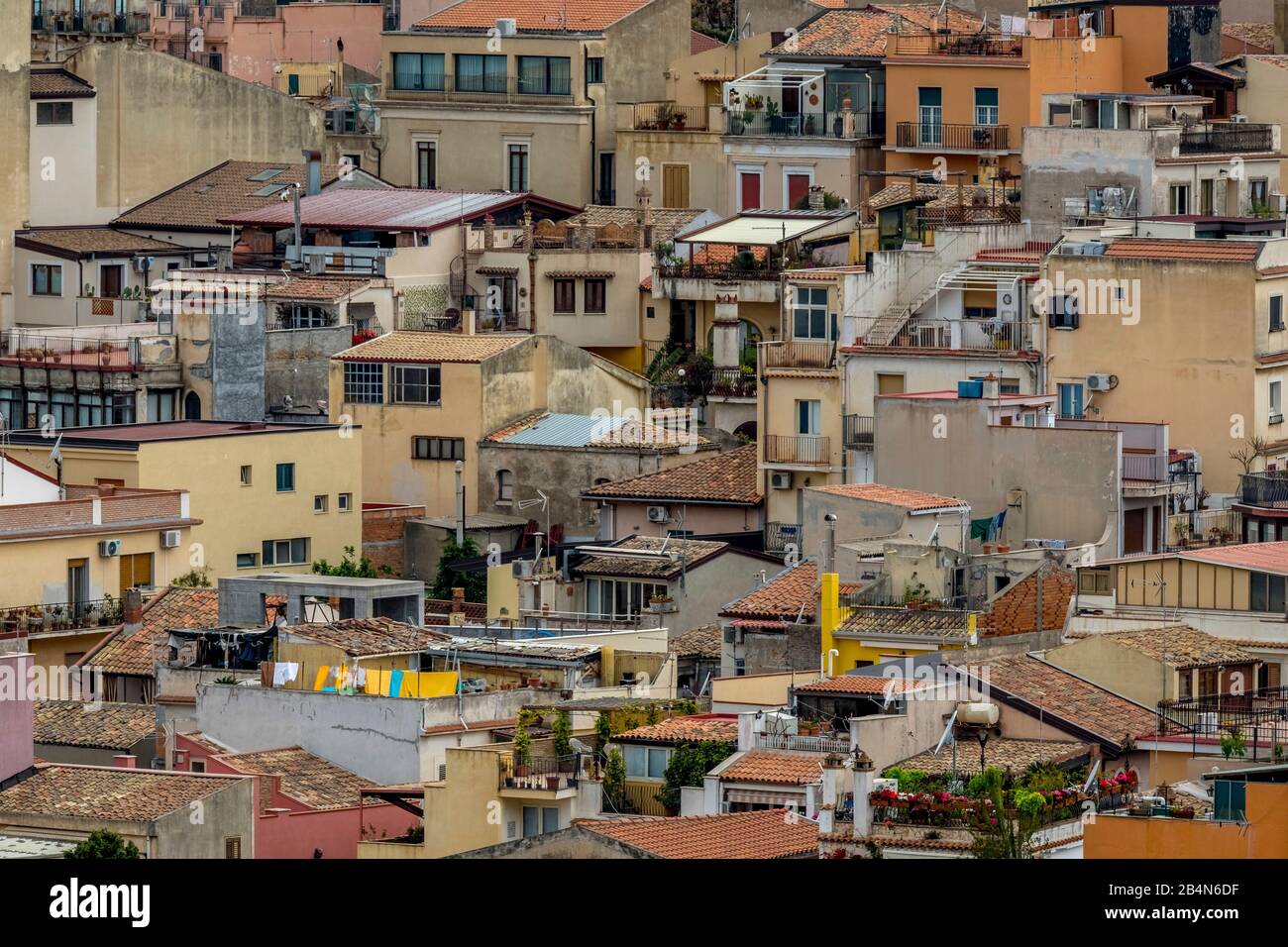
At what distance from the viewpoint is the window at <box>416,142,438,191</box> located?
2773 inches

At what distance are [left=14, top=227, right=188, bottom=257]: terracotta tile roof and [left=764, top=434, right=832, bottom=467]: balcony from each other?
18.7 metres

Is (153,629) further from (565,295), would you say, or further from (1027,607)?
(565,295)

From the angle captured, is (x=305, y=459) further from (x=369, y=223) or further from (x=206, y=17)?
(x=206, y=17)

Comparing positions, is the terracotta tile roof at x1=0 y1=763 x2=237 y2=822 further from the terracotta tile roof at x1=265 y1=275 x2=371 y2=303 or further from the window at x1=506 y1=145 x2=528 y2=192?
the window at x1=506 y1=145 x2=528 y2=192

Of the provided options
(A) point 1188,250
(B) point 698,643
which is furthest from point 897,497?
(A) point 1188,250

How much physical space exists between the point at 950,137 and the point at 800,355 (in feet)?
37.9

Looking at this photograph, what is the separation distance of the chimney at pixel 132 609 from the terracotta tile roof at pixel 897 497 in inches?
358

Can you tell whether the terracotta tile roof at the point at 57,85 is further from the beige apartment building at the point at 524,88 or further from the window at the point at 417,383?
the window at the point at 417,383

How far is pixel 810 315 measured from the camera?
2132 inches

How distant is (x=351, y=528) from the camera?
182ft

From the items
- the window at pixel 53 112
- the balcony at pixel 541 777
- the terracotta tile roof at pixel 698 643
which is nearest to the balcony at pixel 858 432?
the terracotta tile roof at pixel 698 643

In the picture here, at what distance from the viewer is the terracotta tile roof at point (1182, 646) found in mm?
37344
